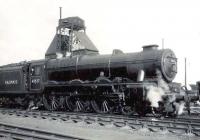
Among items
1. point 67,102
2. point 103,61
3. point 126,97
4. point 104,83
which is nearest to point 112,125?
point 126,97

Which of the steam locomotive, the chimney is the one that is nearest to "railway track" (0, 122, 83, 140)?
the steam locomotive

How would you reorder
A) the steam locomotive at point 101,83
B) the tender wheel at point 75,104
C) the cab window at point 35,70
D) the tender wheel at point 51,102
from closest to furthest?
1. the steam locomotive at point 101,83
2. the tender wheel at point 75,104
3. the tender wheel at point 51,102
4. the cab window at point 35,70

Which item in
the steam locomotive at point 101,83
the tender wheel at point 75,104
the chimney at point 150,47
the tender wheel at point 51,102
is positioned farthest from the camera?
the tender wheel at point 51,102

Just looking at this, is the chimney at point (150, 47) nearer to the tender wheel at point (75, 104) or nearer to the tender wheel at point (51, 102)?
the tender wheel at point (75, 104)

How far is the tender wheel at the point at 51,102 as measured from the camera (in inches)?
682

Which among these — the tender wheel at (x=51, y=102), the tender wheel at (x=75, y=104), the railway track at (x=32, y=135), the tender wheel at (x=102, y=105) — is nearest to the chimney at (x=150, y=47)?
the tender wheel at (x=102, y=105)

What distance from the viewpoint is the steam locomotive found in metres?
13.1

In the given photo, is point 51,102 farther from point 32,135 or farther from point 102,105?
point 32,135

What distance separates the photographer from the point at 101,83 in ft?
47.9

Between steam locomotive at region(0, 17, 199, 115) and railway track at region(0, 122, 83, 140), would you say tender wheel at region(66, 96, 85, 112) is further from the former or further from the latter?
railway track at region(0, 122, 83, 140)

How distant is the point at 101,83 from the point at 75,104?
2.49 metres

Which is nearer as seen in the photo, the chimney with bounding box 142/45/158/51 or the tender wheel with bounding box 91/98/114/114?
the chimney with bounding box 142/45/158/51

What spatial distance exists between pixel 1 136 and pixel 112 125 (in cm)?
386

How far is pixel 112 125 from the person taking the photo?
10.6m
